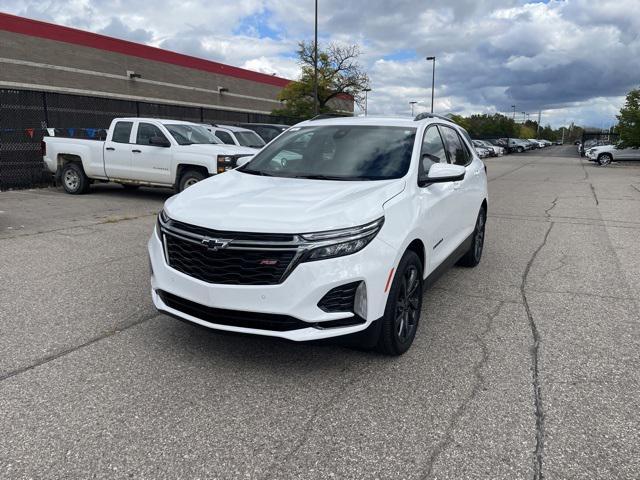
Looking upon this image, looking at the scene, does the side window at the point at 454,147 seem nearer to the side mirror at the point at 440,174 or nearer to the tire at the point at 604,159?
the side mirror at the point at 440,174

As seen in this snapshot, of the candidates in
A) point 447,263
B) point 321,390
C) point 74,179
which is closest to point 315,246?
point 321,390

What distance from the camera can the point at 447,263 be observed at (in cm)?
505

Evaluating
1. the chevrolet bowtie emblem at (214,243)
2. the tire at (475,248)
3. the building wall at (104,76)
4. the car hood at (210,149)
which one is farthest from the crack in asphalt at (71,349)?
the building wall at (104,76)

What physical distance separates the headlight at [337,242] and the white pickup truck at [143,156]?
26.5ft

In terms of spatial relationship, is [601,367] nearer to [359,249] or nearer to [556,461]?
[556,461]

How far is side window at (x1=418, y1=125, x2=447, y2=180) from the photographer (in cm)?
446

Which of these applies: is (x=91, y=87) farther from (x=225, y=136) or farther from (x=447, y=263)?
(x=447, y=263)

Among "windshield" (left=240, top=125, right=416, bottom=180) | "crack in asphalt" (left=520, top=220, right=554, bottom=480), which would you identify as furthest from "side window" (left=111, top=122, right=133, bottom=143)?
"crack in asphalt" (left=520, top=220, right=554, bottom=480)

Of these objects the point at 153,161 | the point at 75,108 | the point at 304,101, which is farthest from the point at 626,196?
the point at 304,101

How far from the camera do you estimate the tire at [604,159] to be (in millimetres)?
34156

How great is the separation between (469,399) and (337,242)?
129cm

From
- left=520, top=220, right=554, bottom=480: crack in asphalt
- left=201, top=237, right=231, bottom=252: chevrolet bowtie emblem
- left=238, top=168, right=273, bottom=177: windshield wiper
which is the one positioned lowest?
left=520, top=220, right=554, bottom=480: crack in asphalt

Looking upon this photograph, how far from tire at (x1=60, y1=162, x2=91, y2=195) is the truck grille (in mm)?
10284

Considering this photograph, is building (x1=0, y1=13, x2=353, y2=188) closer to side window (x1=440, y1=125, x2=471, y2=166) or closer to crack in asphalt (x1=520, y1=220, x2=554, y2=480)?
side window (x1=440, y1=125, x2=471, y2=166)
